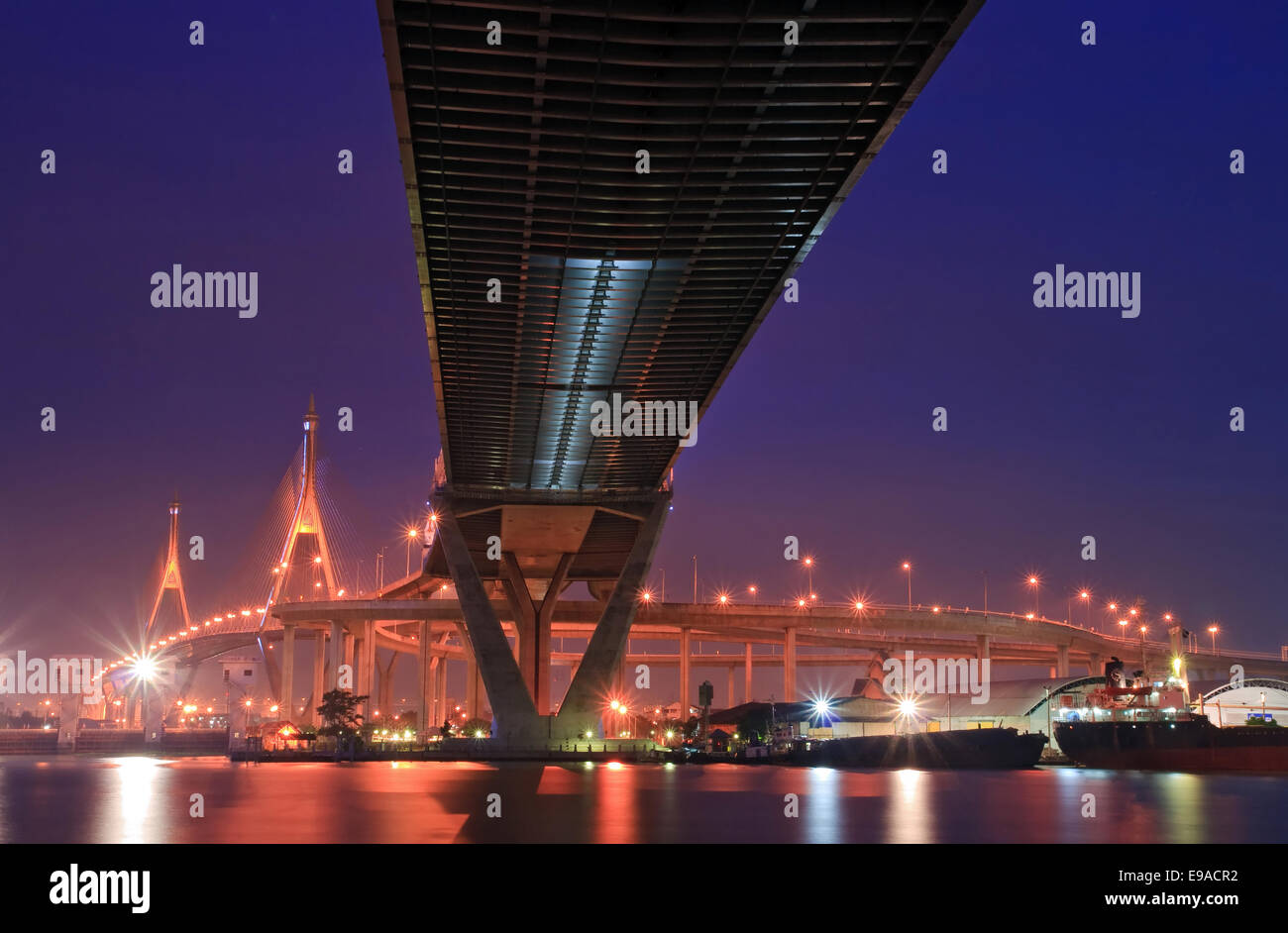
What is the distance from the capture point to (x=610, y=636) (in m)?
73.9

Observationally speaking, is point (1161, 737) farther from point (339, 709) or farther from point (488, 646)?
point (339, 709)

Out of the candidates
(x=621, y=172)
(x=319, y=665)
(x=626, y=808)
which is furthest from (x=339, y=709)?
(x=621, y=172)

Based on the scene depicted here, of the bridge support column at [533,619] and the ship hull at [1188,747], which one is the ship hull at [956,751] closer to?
the ship hull at [1188,747]

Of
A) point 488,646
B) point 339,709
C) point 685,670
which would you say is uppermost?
point 488,646

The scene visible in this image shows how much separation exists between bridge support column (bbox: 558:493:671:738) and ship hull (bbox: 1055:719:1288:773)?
27.2 m

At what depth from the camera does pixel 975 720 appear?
107750 millimetres

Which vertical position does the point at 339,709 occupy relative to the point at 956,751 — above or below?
above

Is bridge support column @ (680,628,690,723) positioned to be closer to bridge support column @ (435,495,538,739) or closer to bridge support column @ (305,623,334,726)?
bridge support column @ (305,623,334,726)

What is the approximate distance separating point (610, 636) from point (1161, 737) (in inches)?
1184

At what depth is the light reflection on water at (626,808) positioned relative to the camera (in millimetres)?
26094

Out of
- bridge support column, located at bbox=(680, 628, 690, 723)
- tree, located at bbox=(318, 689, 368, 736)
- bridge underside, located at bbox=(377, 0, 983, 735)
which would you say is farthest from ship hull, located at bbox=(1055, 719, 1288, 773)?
bridge support column, located at bbox=(680, 628, 690, 723)

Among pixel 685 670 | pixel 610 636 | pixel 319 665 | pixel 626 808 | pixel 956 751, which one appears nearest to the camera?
pixel 626 808
